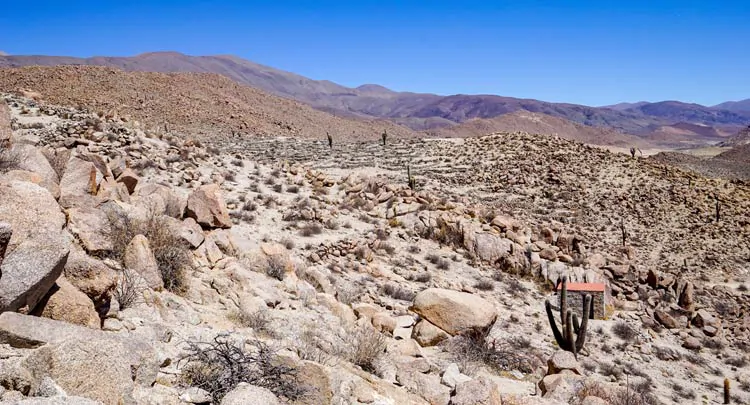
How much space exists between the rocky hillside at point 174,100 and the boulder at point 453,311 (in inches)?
1201

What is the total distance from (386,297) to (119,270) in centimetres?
602

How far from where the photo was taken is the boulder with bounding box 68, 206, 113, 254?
5231 mm

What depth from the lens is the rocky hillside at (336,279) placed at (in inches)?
139

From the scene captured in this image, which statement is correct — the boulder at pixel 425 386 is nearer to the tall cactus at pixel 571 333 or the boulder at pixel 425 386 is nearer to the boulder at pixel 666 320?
the tall cactus at pixel 571 333

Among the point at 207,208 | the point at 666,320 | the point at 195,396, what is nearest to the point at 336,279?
the point at 207,208

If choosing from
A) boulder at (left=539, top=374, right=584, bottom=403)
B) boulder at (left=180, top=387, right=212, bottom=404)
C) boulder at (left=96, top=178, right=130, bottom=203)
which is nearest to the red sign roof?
boulder at (left=539, top=374, right=584, bottom=403)

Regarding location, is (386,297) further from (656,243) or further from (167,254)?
(656,243)

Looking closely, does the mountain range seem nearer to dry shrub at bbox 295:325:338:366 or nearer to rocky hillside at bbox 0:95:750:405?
rocky hillside at bbox 0:95:750:405

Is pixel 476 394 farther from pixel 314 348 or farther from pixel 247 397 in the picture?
pixel 247 397

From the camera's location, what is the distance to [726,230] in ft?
68.4

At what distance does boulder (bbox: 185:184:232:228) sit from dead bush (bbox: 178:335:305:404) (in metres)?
5.51

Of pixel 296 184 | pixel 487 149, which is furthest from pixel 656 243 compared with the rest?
pixel 296 184

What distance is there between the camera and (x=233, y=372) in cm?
365

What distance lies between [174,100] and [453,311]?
4685 cm
